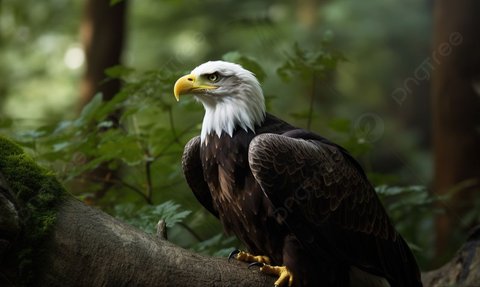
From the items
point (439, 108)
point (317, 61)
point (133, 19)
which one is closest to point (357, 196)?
point (317, 61)

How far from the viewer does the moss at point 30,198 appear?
2.60 m

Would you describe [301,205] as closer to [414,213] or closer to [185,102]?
[185,102]

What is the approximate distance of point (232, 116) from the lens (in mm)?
3939

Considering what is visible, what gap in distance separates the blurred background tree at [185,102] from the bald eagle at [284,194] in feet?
1.23

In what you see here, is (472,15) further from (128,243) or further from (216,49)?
(128,243)

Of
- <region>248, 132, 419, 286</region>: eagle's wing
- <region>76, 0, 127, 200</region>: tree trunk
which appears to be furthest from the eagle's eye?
<region>76, 0, 127, 200</region>: tree trunk

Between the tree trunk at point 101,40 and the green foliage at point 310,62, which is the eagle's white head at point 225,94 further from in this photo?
the tree trunk at point 101,40

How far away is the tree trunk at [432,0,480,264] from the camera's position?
7.37m

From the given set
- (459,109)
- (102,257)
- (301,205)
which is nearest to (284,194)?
(301,205)

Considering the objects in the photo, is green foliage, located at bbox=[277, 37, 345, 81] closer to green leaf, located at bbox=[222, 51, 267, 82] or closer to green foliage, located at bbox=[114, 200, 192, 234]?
green leaf, located at bbox=[222, 51, 267, 82]

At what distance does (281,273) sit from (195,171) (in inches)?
39.5

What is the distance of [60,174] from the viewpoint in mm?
4406

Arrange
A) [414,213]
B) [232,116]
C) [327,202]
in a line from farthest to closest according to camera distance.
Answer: [414,213] < [232,116] < [327,202]

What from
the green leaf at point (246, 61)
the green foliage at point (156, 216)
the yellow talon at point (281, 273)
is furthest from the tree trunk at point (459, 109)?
the green foliage at point (156, 216)
